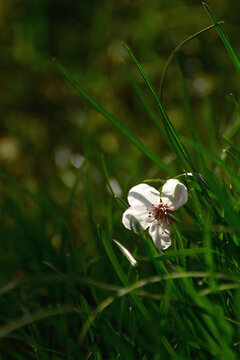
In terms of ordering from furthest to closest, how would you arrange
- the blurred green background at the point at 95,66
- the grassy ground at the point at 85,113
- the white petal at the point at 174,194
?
the blurred green background at the point at 95,66 → the grassy ground at the point at 85,113 → the white petal at the point at 174,194

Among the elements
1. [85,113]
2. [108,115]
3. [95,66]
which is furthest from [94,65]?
[108,115]

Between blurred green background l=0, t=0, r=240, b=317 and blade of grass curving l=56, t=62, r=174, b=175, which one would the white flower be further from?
blurred green background l=0, t=0, r=240, b=317

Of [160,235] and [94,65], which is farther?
[94,65]

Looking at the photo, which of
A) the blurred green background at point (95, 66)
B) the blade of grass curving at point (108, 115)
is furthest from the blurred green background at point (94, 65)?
the blade of grass curving at point (108, 115)

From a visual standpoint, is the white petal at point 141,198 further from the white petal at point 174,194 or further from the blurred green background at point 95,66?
the blurred green background at point 95,66

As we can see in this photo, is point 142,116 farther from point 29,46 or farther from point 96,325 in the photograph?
point 96,325

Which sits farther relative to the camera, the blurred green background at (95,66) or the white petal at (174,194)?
the blurred green background at (95,66)

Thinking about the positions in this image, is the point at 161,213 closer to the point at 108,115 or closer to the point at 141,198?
the point at 141,198
